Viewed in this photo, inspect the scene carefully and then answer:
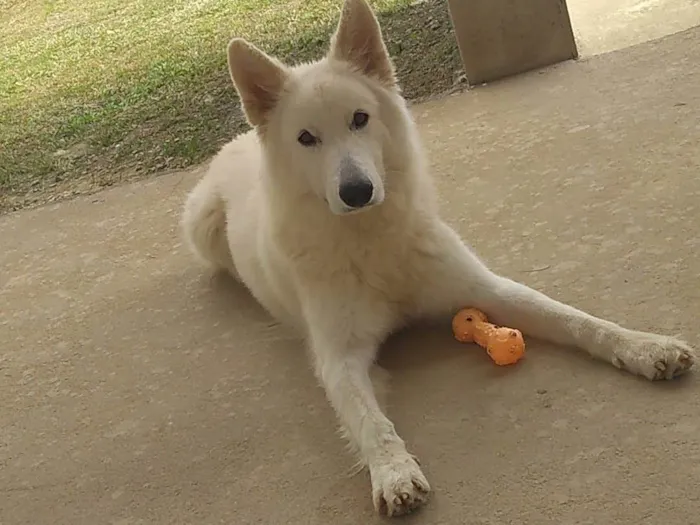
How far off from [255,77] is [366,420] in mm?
1099

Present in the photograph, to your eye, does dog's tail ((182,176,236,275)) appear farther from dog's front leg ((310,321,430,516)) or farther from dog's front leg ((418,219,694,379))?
dog's front leg ((418,219,694,379))

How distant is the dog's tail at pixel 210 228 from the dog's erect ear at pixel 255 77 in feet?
2.88

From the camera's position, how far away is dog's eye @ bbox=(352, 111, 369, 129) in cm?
269

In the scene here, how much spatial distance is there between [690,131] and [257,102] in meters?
1.90

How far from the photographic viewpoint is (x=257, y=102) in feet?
9.32

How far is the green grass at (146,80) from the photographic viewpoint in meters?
5.33

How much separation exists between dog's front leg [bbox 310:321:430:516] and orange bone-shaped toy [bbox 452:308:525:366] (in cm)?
27

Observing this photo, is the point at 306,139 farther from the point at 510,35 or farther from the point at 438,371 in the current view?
the point at 510,35

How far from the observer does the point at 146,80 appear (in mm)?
6508

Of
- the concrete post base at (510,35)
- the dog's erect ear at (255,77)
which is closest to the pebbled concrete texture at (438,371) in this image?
the concrete post base at (510,35)

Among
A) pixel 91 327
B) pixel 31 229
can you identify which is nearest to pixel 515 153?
pixel 91 327

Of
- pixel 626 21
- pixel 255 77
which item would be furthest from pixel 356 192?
pixel 626 21

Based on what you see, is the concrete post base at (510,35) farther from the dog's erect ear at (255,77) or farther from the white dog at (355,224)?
the dog's erect ear at (255,77)

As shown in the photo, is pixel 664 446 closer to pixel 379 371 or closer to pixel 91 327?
pixel 379 371
